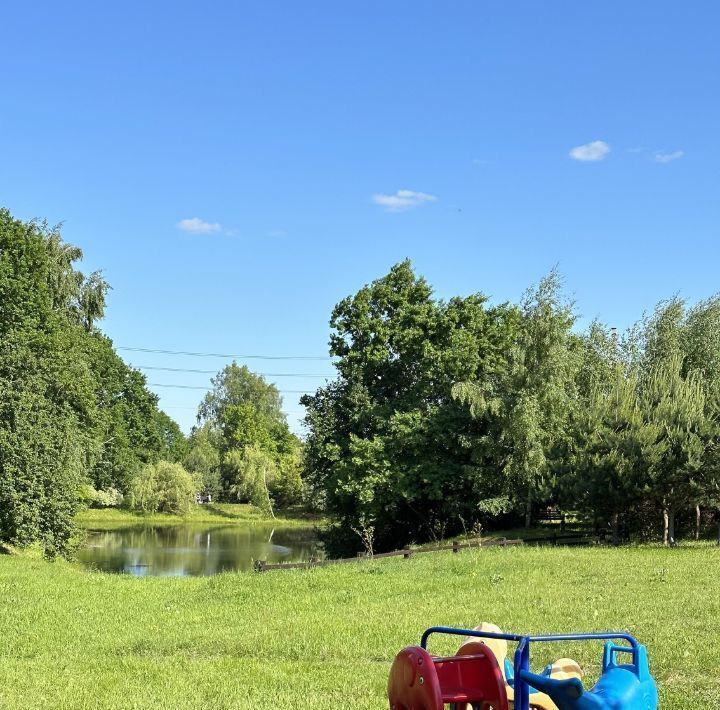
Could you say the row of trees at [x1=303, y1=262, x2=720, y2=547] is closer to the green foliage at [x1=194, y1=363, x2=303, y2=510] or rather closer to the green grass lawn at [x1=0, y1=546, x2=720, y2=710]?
the green grass lawn at [x1=0, y1=546, x2=720, y2=710]

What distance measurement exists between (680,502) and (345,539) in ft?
54.8

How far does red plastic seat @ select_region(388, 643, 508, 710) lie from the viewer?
4.27 m

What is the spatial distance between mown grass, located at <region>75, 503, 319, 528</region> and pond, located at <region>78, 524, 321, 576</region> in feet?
9.79

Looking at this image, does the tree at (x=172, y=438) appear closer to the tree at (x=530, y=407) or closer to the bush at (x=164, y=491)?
the bush at (x=164, y=491)

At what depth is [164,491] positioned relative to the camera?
68.1 metres

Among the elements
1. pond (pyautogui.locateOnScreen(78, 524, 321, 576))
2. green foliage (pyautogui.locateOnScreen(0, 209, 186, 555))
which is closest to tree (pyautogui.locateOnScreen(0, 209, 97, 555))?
green foliage (pyautogui.locateOnScreen(0, 209, 186, 555))

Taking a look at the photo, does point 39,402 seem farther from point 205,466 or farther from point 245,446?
point 245,446

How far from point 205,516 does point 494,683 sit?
7295 centimetres

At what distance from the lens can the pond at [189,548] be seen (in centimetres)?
3578

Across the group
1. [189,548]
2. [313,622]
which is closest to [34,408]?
[189,548]

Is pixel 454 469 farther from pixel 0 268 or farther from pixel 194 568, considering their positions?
pixel 0 268

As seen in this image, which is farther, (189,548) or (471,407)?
(189,548)

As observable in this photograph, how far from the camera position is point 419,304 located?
126 ft

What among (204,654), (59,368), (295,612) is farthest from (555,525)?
(204,654)
